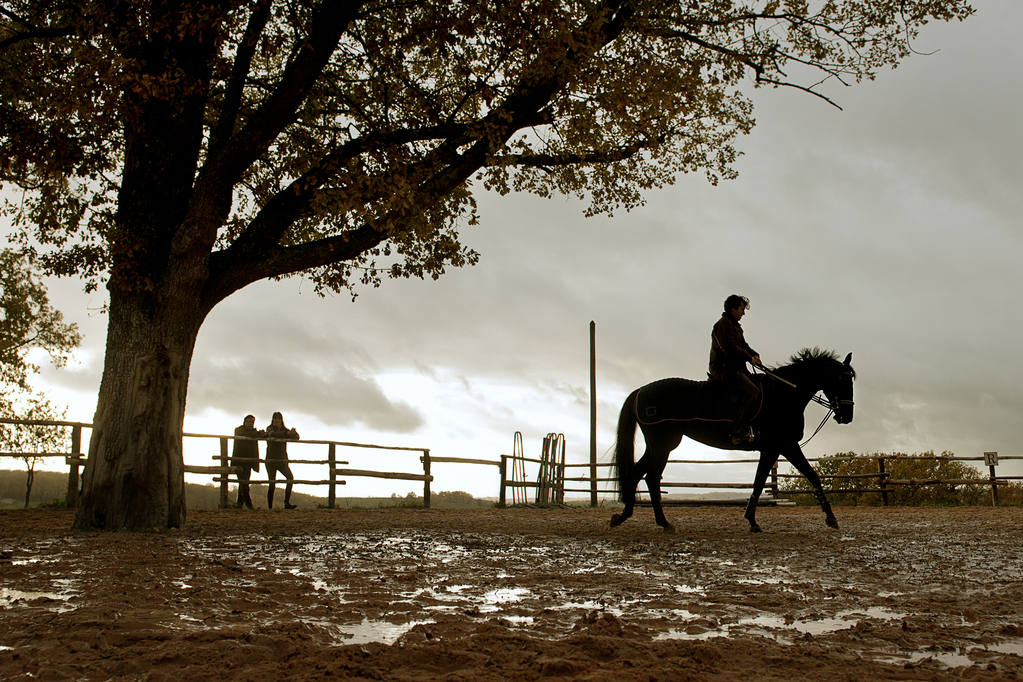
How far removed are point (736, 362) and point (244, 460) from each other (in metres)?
10.2

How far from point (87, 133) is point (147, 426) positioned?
3.81m

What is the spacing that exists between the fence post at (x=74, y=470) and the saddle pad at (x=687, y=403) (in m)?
10.4

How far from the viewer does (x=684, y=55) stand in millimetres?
11055

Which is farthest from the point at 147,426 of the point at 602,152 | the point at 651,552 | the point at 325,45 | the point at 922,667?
the point at 922,667

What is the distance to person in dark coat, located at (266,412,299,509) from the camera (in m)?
15.8

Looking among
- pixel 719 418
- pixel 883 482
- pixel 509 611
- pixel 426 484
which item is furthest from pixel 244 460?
pixel 883 482

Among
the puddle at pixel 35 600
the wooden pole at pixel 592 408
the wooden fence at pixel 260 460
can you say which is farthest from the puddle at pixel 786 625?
the wooden pole at pixel 592 408

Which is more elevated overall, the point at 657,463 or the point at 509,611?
the point at 657,463

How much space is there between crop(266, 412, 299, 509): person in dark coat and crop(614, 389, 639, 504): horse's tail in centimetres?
828

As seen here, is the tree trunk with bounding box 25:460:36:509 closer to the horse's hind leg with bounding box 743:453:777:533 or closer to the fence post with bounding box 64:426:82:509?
the fence post with bounding box 64:426:82:509

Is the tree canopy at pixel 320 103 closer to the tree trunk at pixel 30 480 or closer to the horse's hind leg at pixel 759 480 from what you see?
the horse's hind leg at pixel 759 480

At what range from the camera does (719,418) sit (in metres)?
9.26

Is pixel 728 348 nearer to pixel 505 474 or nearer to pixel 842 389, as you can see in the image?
pixel 842 389

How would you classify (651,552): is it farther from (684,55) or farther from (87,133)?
(87,133)
